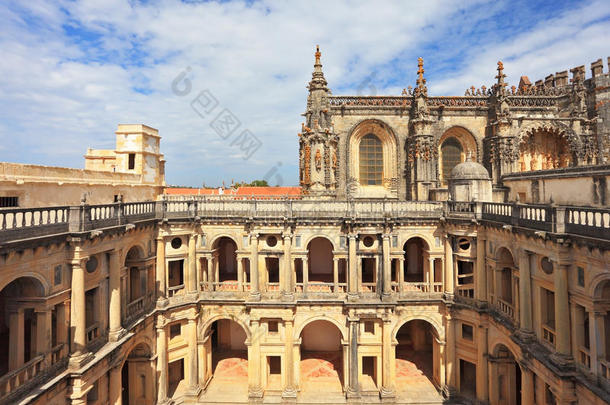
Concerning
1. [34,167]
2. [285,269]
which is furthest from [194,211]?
[34,167]

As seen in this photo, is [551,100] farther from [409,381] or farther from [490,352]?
[409,381]

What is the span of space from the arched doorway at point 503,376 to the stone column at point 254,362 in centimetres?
1547

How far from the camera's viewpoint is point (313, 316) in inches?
937

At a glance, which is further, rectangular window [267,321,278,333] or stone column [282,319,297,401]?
rectangular window [267,321,278,333]

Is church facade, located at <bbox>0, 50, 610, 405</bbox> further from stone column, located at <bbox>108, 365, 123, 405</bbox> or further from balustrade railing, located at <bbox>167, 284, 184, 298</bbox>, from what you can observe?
balustrade railing, located at <bbox>167, 284, 184, 298</bbox>

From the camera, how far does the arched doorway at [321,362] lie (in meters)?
23.9

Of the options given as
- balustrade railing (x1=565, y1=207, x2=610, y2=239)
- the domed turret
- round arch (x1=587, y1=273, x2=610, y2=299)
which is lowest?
round arch (x1=587, y1=273, x2=610, y2=299)

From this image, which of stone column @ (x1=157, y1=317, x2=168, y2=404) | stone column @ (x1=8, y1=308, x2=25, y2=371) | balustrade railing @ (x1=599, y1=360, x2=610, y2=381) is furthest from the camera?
stone column @ (x1=157, y1=317, x2=168, y2=404)

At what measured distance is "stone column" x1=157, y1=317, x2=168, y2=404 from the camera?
22.1m

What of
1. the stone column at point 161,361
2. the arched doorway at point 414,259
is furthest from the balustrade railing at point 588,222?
the stone column at point 161,361

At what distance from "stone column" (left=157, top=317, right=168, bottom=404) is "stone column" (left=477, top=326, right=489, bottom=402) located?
21022 millimetres

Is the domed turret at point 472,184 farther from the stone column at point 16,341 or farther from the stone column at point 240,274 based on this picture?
the stone column at point 16,341

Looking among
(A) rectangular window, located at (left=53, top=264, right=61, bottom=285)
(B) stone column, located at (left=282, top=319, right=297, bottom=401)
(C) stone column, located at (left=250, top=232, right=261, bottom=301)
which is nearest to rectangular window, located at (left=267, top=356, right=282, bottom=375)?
(B) stone column, located at (left=282, top=319, right=297, bottom=401)

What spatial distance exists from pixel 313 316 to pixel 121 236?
13.8m
